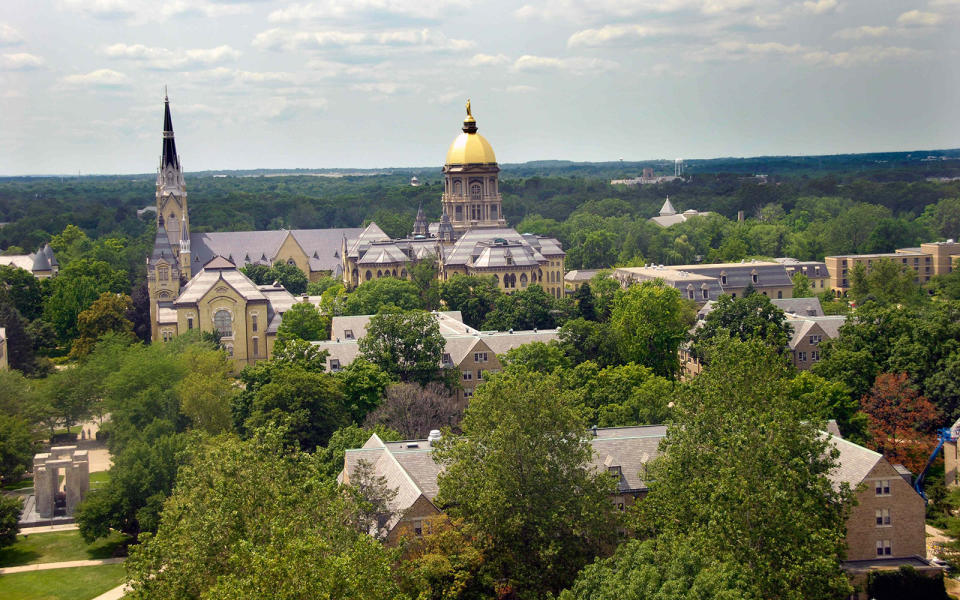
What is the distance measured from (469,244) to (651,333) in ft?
143

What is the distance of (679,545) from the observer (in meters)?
A: 34.8

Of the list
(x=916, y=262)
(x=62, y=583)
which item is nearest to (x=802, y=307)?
(x=916, y=262)

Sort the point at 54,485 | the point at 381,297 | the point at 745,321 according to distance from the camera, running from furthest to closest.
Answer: the point at 381,297, the point at 745,321, the point at 54,485

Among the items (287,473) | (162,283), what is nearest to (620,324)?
(287,473)

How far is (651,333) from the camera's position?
248 ft

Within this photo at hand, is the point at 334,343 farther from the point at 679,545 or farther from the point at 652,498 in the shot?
the point at 679,545

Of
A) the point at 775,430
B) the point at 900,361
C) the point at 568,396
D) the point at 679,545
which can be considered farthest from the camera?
the point at 900,361

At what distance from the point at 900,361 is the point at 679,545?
1352 inches

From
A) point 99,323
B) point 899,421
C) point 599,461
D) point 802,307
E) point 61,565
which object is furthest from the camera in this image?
point 99,323

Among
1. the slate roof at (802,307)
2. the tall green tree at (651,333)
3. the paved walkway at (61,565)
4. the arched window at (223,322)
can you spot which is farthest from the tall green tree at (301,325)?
the slate roof at (802,307)

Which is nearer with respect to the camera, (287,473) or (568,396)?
(287,473)

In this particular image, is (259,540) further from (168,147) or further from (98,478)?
(168,147)

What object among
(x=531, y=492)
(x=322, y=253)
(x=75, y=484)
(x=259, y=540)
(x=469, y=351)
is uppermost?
(x=322, y=253)

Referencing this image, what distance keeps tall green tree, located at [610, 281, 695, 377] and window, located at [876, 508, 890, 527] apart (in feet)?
96.9
